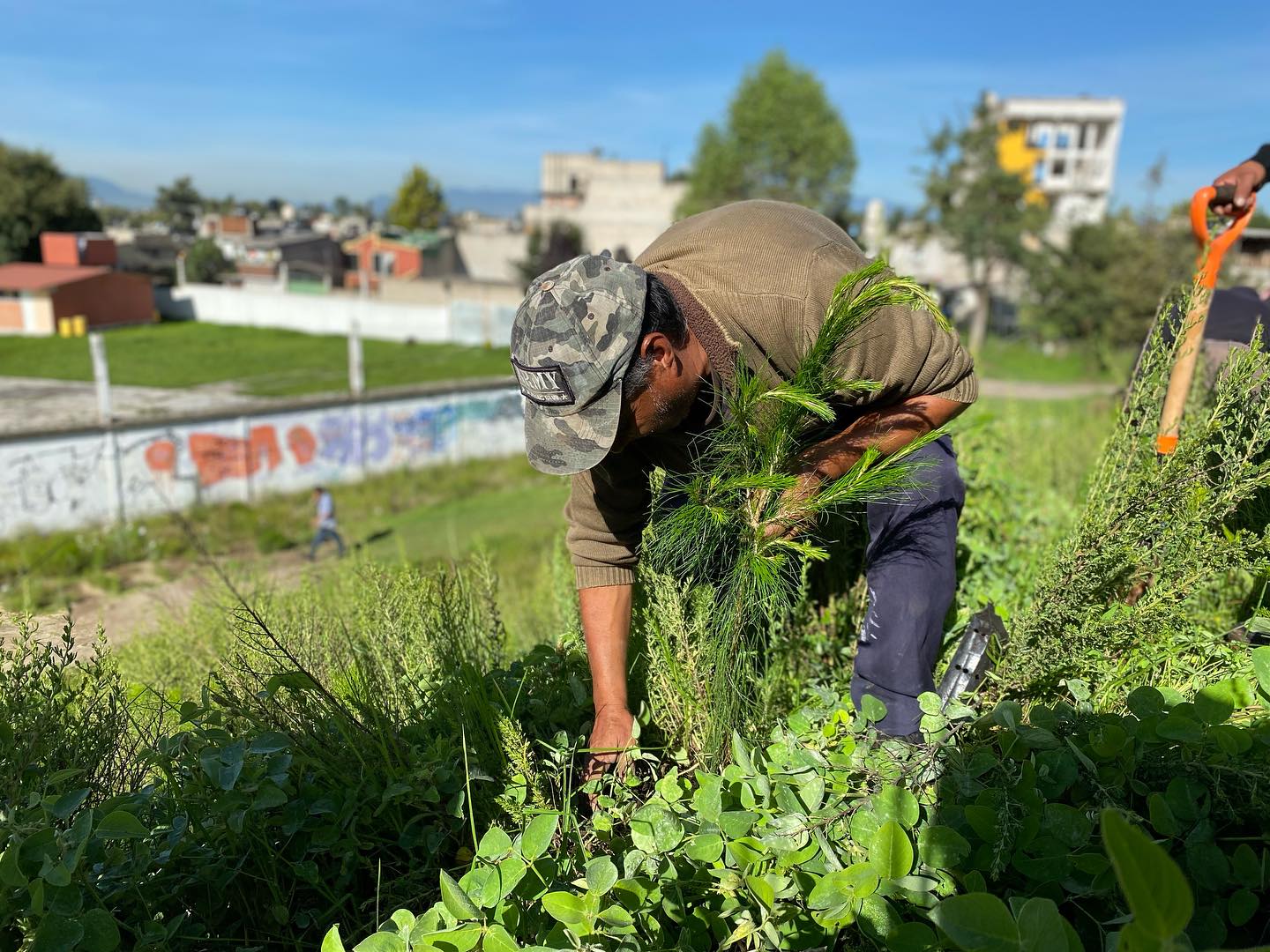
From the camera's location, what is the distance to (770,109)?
150 feet

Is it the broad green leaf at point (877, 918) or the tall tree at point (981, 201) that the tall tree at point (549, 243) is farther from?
the broad green leaf at point (877, 918)

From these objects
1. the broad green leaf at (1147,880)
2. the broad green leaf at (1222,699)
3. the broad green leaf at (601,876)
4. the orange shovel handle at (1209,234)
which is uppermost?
the orange shovel handle at (1209,234)

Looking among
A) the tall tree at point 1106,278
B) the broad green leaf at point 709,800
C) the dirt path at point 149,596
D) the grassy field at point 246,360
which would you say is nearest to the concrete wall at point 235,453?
the dirt path at point 149,596

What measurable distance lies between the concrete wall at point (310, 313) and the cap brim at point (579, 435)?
128 ft

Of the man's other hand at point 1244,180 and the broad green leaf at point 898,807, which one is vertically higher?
the man's other hand at point 1244,180

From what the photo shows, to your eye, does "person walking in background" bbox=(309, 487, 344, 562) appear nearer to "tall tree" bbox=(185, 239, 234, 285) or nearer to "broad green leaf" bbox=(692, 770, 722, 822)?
"broad green leaf" bbox=(692, 770, 722, 822)

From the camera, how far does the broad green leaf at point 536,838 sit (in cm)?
142

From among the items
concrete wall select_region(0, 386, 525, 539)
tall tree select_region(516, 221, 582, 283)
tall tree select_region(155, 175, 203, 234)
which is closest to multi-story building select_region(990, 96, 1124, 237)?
tall tree select_region(516, 221, 582, 283)

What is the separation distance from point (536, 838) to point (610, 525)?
100 centimetres

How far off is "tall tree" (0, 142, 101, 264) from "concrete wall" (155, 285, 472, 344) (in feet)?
33.7

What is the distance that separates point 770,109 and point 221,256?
3791cm

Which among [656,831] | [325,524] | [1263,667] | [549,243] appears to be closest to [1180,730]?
[1263,667]

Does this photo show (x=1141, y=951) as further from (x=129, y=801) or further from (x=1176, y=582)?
(x=129, y=801)

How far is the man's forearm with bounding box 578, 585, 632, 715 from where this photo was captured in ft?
6.95
